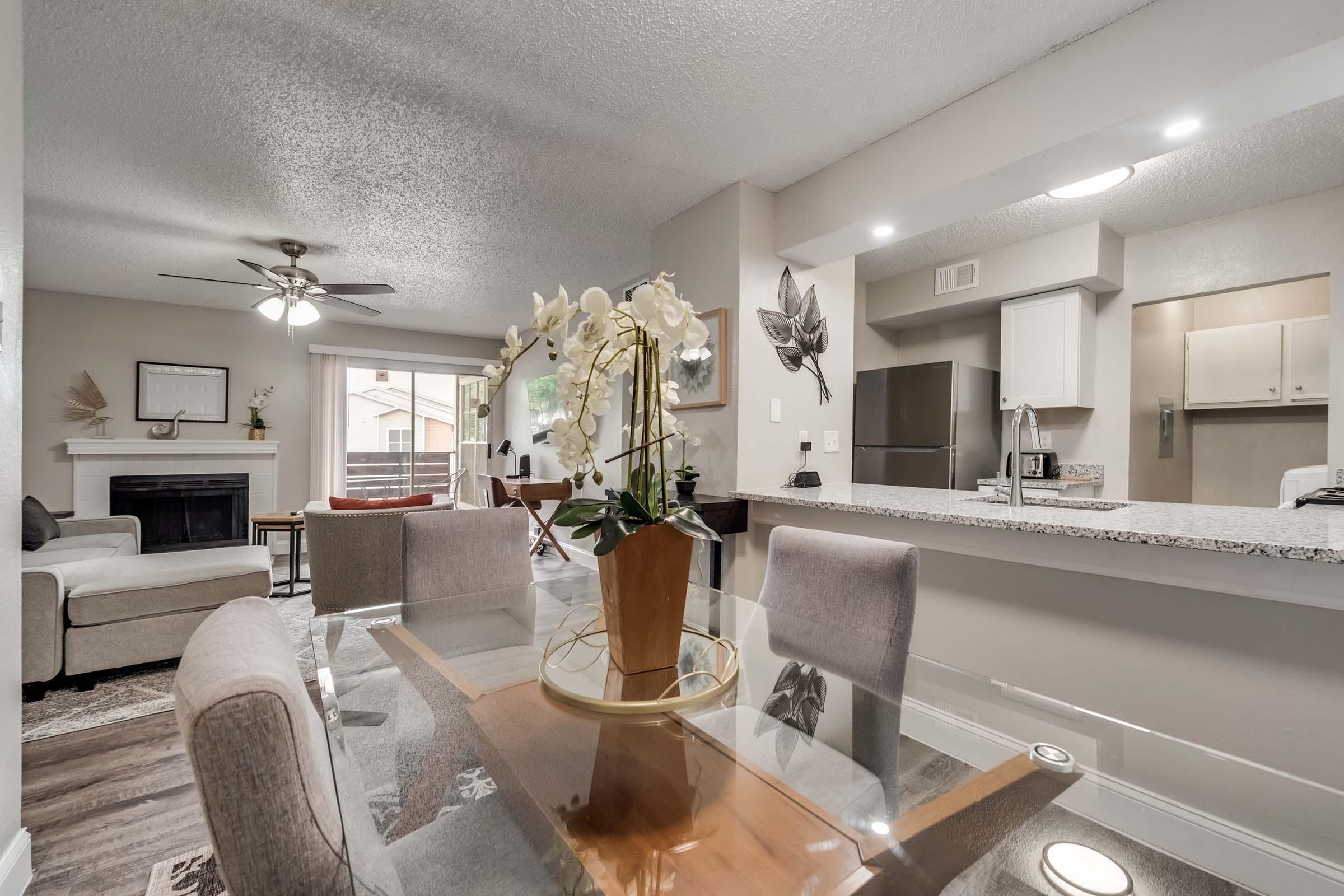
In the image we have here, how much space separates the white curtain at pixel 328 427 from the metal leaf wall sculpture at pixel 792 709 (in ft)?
19.5

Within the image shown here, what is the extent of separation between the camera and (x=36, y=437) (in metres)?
4.72

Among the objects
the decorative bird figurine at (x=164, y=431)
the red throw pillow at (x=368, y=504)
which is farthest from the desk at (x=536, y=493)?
the decorative bird figurine at (x=164, y=431)

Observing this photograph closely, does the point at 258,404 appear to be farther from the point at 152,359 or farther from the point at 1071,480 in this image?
the point at 1071,480

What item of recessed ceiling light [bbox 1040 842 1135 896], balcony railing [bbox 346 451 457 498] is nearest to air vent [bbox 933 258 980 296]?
recessed ceiling light [bbox 1040 842 1135 896]

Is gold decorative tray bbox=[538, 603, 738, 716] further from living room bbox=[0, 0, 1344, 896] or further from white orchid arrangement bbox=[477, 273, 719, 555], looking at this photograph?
white orchid arrangement bbox=[477, 273, 719, 555]

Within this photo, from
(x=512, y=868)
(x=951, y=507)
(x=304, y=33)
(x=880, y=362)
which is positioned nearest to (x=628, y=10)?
(x=304, y=33)

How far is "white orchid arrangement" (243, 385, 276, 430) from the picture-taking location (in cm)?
555

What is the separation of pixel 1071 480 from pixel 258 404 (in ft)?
22.8

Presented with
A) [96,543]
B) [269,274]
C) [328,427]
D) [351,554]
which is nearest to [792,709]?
[351,554]

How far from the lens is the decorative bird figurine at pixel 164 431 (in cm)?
518

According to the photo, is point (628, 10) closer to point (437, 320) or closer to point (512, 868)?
point (512, 868)

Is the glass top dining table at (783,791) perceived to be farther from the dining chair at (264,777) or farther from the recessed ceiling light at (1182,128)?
the recessed ceiling light at (1182,128)

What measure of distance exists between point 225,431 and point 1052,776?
672cm

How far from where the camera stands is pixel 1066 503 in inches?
94.3
